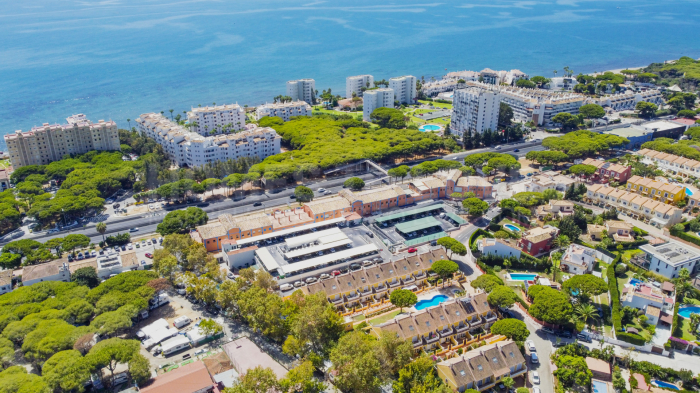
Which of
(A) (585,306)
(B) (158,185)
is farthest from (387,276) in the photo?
(B) (158,185)

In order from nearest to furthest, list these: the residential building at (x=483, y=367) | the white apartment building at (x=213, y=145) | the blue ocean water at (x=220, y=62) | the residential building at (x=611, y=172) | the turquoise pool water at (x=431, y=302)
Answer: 1. the residential building at (x=483, y=367)
2. the turquoise pool water at (x=431, y=302)
3. the residential building at (x=611, y=172)
4. the white apartment building at (x=213, y=145)
5. the blue ocean water at (x=220, y=62)

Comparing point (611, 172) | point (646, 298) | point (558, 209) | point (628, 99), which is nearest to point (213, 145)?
point (558, 209)

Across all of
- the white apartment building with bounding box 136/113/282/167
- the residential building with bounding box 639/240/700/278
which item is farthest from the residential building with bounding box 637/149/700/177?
the white apartment building with bounding box 136/113/282/167

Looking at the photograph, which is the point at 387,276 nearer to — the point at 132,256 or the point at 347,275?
the point at 347,275

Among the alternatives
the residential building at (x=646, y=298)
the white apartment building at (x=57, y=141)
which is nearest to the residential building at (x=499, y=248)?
the residential building at (x=646, y=298)

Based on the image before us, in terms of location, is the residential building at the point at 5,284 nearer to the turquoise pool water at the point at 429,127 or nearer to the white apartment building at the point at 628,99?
the turquoise pool water at the point at 429,127

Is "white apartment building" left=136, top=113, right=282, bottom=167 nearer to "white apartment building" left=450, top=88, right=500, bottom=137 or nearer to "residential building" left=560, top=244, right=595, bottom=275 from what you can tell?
"white apartment building" left=450, top=88, right=500, bottom=137
